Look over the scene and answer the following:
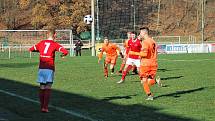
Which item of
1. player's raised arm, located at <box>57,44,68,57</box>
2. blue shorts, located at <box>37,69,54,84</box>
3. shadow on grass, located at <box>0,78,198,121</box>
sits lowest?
shadow on grass, located at <box>0,78,198,121</box>

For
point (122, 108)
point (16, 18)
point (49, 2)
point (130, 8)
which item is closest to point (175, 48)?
point (130, 8)

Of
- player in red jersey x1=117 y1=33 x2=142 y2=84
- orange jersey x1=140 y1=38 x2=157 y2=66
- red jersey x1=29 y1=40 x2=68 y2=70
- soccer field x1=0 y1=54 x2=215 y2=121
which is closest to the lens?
soccer field x1=0 y1=54 x2=215 y2=121

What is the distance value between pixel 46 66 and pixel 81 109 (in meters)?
1.36

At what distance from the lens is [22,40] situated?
56094mm

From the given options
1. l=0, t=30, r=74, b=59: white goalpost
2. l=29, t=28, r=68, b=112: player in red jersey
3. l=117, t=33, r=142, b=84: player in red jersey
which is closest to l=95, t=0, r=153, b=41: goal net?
l=0, t=30, r=74, b=59: white goalpost

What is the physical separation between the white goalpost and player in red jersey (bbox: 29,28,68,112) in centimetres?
3833

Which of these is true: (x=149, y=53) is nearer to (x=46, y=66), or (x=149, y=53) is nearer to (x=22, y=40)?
(x=46, y=66)

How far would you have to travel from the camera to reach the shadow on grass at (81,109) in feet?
37.9

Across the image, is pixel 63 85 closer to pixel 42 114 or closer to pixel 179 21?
pixel 42 114

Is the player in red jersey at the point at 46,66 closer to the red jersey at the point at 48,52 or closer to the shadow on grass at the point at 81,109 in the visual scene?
the red jersey at the point at 48,52

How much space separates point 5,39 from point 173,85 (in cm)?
3995

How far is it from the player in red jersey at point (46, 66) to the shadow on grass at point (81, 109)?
14.2 inches

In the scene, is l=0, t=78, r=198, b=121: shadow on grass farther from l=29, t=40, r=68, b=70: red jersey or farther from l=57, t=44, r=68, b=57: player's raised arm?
l=57, t=44, r=68, b=57: player's raised arm

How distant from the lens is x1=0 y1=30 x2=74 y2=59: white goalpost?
52.7 meters
